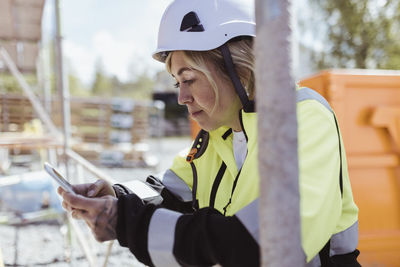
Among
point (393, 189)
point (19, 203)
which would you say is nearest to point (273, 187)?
point (393, 189)

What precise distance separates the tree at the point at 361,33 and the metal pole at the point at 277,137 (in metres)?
18.9

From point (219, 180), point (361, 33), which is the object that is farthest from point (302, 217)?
point (361, 33)

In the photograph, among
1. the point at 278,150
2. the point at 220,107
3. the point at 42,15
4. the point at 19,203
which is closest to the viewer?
the point at 278,150

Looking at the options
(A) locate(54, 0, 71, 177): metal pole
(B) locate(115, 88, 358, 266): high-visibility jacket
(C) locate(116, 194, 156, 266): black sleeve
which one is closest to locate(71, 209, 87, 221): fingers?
(C) locate(116, 194, 156, 266): black sleeve

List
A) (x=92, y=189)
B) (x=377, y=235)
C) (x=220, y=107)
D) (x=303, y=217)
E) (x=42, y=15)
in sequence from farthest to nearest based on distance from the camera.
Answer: (x=42, y=15)
(x=377, y=235)
(x=220, y=107)
(x=92, y=189)
(x=303, y=217)

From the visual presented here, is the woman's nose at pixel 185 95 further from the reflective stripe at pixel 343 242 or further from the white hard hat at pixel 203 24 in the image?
the reflective stripe at pixel 343 242

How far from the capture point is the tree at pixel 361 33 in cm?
1683

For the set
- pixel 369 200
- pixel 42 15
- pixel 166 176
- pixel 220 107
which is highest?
pixel 42 15

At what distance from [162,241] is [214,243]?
16 cm

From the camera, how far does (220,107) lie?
1645 mm

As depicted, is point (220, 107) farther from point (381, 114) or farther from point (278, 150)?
point (381, 114)

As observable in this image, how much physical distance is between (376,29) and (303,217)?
63.0ft

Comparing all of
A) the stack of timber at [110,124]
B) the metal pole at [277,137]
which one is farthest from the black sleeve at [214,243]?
the stack of timber at [110,124]

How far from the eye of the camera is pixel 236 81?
155 cm
